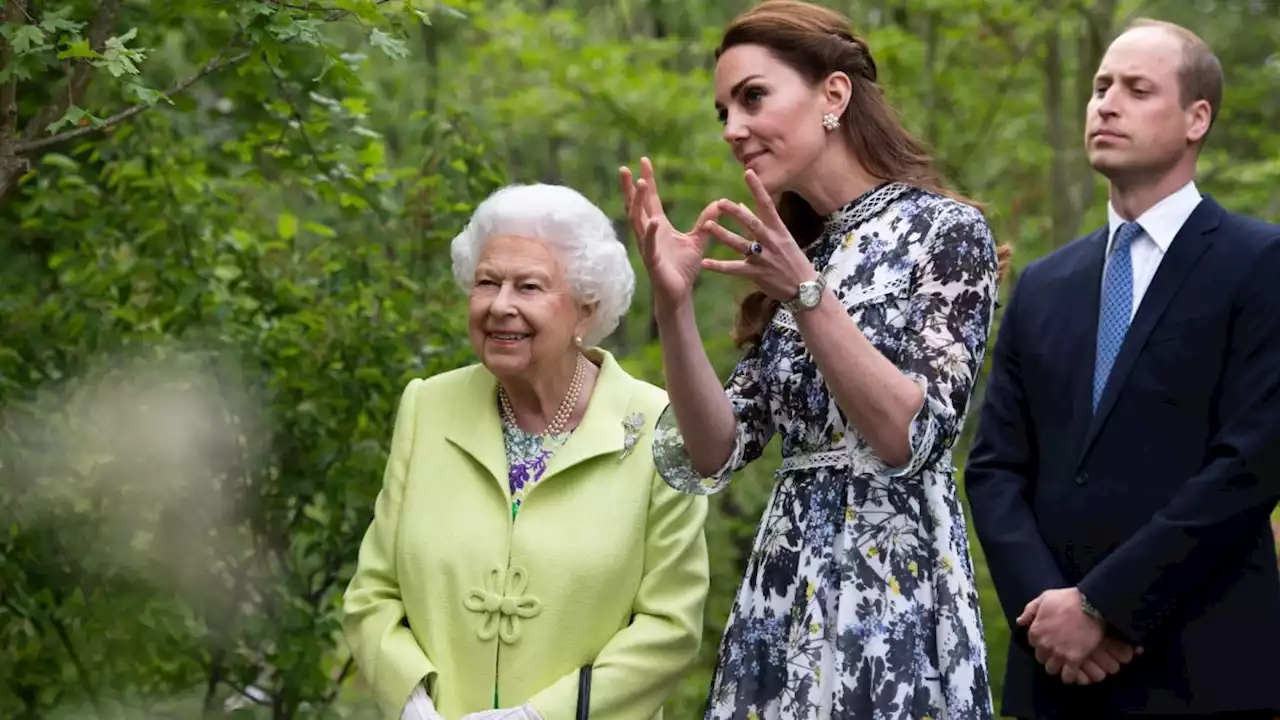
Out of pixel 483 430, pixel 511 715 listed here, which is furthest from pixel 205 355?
pixel 511 715

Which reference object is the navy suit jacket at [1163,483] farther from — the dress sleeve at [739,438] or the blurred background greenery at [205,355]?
the blurred background greenery at [205,355]

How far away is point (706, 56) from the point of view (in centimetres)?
1015

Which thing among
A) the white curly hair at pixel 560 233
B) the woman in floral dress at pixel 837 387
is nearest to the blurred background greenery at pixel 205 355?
the white curly hair at pixel 560 233

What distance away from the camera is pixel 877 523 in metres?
2.85

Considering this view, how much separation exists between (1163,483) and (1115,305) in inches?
15.3

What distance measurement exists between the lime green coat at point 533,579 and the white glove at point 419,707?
Answer: 20 mm

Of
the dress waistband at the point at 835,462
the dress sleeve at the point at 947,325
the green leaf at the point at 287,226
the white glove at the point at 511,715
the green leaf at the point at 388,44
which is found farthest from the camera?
the green leaf at the point at 287,226

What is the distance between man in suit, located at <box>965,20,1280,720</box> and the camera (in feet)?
10.2

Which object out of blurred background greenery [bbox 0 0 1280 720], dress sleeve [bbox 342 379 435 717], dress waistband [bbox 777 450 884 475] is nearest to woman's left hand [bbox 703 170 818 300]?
dress waistband [bbox 777 450 884 475]

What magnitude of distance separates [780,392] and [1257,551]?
3.18 feet

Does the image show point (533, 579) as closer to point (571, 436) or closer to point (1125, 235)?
point (571, 436)

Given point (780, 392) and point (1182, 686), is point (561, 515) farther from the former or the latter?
point (1182, 686)

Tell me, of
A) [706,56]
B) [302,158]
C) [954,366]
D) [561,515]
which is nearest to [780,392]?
[954,366]

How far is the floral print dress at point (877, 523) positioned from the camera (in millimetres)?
2770
